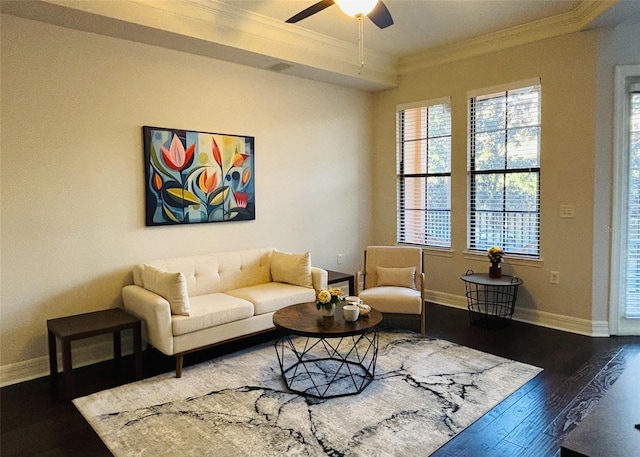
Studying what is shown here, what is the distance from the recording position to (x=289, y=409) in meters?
2.85

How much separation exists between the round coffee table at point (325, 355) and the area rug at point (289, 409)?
0.10m

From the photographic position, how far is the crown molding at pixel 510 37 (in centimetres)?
393

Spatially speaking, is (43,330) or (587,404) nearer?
(587,404)

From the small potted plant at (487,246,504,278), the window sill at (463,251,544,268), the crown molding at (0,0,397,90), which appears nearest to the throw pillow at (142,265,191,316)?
the crown molding at (0,0,397,90)

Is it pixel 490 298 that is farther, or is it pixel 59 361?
pixel 490 298

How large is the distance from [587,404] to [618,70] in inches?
121

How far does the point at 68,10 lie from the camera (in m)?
3.18

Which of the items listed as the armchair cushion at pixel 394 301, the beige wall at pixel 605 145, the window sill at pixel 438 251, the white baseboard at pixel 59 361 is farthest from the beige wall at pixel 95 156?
the beige wall at pixel 605 145

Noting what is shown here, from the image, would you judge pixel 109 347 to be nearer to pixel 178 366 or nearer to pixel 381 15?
pixel 178 366

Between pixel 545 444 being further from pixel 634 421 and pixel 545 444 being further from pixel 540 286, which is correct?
pixel 540 286

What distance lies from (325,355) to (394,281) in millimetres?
1291

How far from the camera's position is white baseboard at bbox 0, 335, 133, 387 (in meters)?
3.34

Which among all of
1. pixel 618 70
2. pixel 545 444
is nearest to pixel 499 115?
pixel 618 70

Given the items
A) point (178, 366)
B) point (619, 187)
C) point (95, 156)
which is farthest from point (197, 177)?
point (619, 187)
